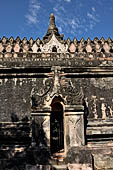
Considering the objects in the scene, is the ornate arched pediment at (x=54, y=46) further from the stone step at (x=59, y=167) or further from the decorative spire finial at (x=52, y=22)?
the stone step at (x=59, y=167)

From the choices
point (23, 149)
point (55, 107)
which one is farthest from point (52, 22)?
point (23, 149)

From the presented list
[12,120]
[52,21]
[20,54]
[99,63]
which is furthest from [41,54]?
[52,21]

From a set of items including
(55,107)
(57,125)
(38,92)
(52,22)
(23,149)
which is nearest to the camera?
(23,149)

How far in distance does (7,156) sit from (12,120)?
198cm

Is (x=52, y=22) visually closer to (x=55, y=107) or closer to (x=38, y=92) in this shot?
(x=38, y=92)

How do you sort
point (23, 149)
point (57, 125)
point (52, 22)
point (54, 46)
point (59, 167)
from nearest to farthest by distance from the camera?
1. point (59, 167)
2. point (23, 149)
3. point (57, 125)
4. point (54, 46)
5. point (52, 22)

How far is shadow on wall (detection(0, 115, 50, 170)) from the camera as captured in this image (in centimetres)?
A: 668

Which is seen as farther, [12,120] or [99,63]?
[99,63]

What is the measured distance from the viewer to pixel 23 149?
6953mm

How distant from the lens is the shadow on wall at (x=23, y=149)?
6.68 meters

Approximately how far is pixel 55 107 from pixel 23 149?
2027mm

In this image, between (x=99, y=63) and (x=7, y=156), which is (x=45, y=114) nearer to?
(x=7, y=156)

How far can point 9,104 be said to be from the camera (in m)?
9.02

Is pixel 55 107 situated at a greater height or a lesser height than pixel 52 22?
lesser
